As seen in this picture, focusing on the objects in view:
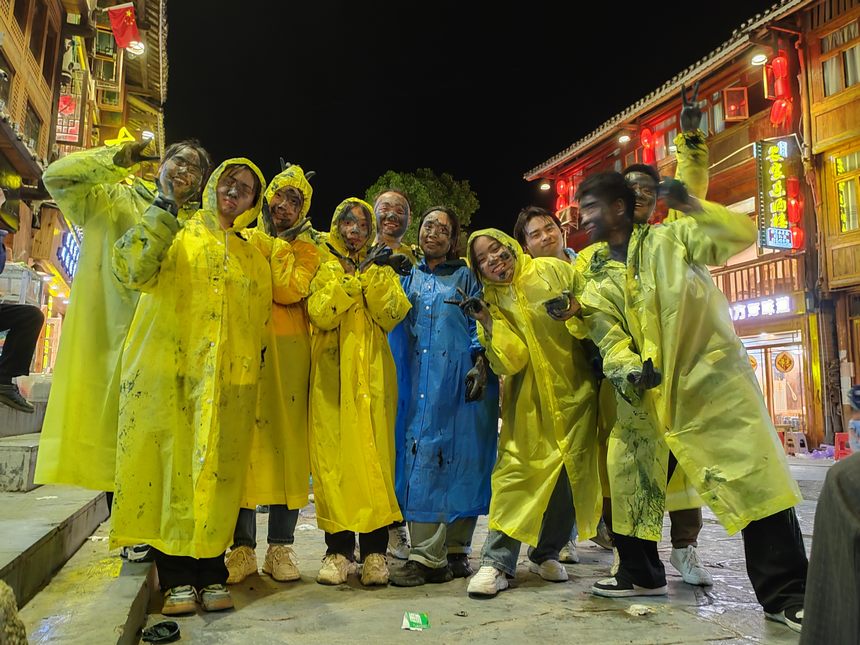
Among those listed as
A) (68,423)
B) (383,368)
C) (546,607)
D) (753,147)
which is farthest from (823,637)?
(753,147)

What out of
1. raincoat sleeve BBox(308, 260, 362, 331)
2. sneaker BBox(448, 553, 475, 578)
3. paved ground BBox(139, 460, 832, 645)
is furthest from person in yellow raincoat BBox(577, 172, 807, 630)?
raincoat sleeve BBox(308, 260, 362, 331)

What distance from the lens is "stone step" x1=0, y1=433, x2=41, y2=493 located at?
12.6 feet

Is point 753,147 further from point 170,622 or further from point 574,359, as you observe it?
point 170,622

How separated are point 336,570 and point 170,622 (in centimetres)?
98

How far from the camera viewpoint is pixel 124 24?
15328 mm

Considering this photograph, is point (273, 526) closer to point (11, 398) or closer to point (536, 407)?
point (536, 407)

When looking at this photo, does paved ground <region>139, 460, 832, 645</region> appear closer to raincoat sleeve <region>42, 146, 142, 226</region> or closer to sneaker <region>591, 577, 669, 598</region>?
sneaker <region>591, 577, 669, 598</region>

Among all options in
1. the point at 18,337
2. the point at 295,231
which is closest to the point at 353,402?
the point at 295,231

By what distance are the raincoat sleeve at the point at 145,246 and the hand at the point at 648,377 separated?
2.16 m

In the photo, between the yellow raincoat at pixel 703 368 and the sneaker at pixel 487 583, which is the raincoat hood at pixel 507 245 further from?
the sneaker at pixel 487 583

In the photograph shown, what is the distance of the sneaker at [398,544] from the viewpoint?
13.7 ft

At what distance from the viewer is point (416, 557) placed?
3352mm

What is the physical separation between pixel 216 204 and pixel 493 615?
239 cm

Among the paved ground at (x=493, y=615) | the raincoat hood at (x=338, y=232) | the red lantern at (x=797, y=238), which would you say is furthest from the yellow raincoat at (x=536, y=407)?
the red lantern at (x=797, y=238)
